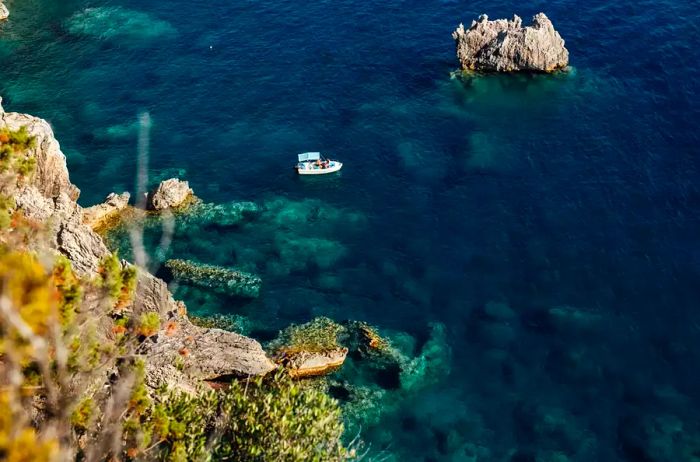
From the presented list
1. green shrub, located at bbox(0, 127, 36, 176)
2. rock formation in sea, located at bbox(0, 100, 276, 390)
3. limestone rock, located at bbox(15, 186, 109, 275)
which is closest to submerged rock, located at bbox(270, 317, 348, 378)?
rock formation in sea, located at bbox(0, 100, 276, 390)

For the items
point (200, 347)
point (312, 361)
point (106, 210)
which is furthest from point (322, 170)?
point (200, 347)

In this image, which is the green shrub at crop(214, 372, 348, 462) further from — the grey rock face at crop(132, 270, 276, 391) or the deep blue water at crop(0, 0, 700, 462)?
A: the deep blue water at crop(0, 0, 700, 462)

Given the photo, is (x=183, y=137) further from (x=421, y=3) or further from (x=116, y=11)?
(x=421, y=3)

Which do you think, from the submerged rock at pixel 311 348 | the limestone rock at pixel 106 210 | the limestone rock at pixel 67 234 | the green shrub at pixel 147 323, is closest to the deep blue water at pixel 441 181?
the submerged rock at pixel 311 348

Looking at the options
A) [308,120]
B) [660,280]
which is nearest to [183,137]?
[308,120]

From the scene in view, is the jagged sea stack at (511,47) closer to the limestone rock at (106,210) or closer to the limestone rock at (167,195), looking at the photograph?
the limestone rock at (167,195)

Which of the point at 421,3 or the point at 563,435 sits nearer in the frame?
the point at 563,435
